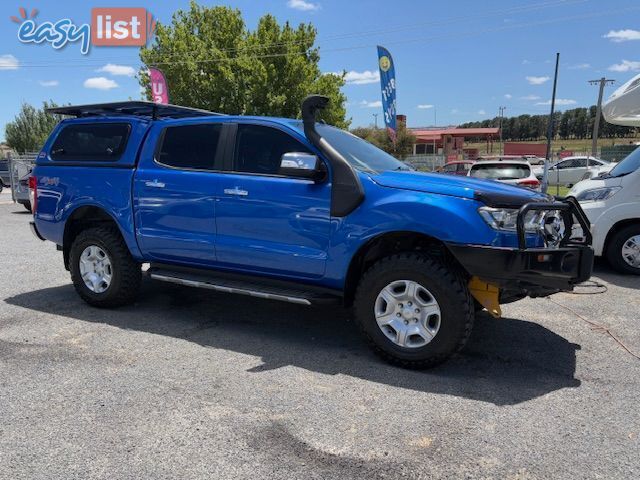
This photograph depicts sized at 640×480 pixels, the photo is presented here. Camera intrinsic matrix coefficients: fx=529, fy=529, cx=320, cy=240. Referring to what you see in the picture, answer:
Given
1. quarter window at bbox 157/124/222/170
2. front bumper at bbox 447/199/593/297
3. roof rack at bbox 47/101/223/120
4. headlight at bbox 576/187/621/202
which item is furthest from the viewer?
headlight at bbox 576/187/621/202

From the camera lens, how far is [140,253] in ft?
17.0

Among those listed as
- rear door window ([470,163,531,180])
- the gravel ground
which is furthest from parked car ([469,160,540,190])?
the gravel ground

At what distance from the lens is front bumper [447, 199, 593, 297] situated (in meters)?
3.59

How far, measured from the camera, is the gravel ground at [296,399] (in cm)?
273

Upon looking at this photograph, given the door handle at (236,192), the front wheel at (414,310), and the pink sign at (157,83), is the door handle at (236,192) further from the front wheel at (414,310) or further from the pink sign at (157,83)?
the pink sign at (157,83)

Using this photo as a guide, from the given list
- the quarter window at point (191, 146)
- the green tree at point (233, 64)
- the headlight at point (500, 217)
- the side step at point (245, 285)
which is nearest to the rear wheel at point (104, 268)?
the side step at point (245, 285)

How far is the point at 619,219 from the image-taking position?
698 centimetres

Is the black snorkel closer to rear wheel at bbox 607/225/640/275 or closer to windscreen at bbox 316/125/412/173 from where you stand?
windscreen at bbox 316/125/412/173

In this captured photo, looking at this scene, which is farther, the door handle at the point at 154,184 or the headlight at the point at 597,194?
the headlight at the point at 597,194

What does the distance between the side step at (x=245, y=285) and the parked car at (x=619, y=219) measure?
448 centimetres

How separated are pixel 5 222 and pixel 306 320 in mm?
11378

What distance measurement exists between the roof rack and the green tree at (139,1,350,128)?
2479 centimetres

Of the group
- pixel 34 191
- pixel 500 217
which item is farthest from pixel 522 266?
pixel 34 191

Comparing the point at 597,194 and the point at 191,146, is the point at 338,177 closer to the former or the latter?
the point at 191,146
